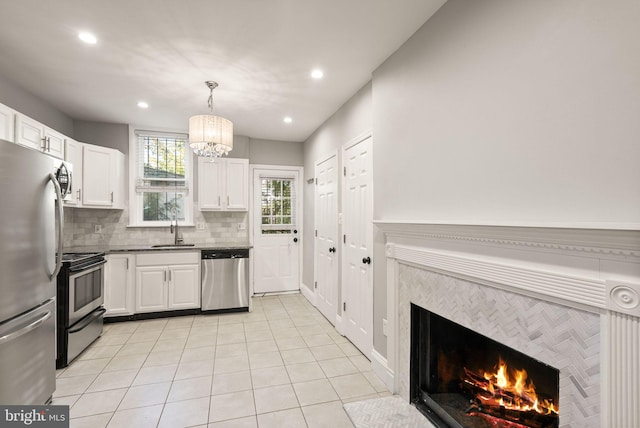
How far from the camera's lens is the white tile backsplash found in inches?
160

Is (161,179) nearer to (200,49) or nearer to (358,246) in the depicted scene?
(200,49)

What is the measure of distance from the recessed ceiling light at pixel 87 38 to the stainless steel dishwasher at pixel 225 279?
259 cm

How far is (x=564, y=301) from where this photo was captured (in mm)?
1147

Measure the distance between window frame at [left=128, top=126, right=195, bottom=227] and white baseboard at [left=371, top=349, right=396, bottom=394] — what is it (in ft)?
10.8

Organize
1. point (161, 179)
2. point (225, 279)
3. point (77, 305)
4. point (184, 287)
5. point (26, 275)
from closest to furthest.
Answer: point (26, 275)
point (77, 305)
point (184, 287)
point (225, 279)
point (161, 179)

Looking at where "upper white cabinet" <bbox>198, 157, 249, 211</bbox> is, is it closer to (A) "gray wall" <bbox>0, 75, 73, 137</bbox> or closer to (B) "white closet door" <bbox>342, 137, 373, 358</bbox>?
(A) "gray wall" <bbox>0, 75, 73, 137</bbox>

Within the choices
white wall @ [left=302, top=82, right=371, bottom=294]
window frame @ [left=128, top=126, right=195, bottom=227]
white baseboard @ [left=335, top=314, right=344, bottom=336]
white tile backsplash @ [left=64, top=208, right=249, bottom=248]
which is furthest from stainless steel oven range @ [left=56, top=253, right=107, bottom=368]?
white wall @ [left=302, top=82, right=371, bottom=294]

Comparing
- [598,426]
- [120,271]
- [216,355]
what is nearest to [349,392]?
[216,355]

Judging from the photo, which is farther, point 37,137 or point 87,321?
point 87,321

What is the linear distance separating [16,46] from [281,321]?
3.60 meters

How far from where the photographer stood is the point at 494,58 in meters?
1.51

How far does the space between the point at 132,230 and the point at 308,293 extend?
276 centimetres

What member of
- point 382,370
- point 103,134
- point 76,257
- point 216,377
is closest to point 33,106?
point 103,134

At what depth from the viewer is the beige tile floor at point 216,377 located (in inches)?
80.8
